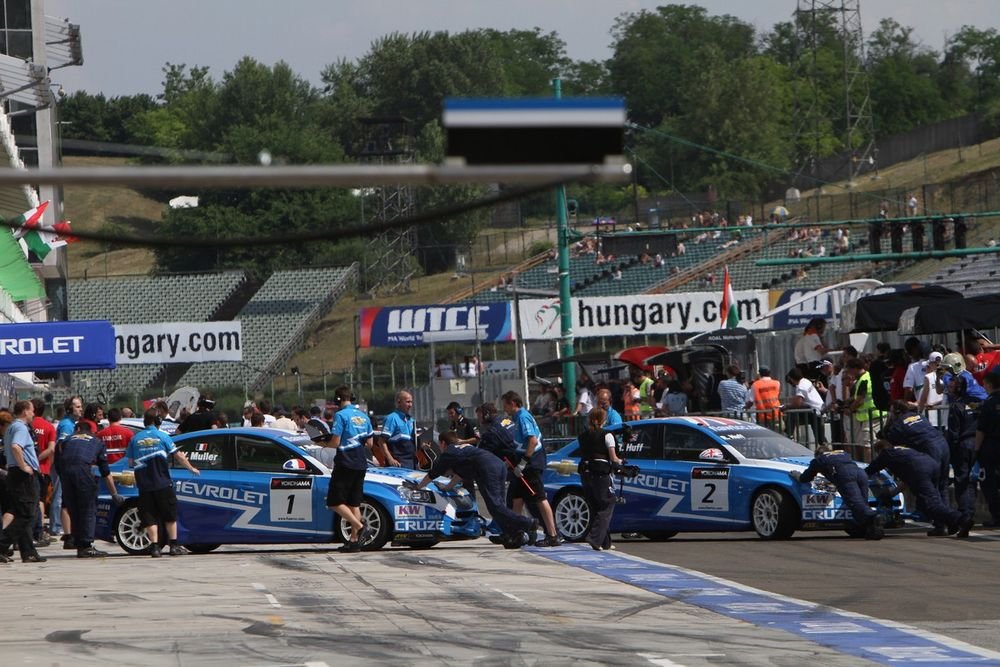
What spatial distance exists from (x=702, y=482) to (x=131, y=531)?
661 centimetres

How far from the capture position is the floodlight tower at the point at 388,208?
238 feet

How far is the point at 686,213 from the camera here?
86375 mm

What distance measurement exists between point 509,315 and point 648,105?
261ft

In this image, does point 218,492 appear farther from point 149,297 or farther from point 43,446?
point 149,297

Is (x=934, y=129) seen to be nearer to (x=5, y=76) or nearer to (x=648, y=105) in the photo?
(x=648, y=105)

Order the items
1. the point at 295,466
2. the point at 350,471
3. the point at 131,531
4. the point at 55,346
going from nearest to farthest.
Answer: the point at 350,471 < the point at 295,466 < the point at 131,531 < the point at 55,346

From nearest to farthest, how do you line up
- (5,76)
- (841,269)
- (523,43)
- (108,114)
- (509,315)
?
(5,76)
(509,315)
(841,269)
(108,114)
(523,43)

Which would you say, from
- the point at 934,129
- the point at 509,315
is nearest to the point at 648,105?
the point at 934,129

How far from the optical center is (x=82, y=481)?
19.1 metres

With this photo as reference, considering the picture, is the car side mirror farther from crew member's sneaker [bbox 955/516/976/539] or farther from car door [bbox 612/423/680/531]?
crew member's sneaker [bbox 955/516/976/539]

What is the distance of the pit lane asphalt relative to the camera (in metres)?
10.5

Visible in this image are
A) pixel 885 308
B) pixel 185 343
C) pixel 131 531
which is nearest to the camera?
pixel 131 531

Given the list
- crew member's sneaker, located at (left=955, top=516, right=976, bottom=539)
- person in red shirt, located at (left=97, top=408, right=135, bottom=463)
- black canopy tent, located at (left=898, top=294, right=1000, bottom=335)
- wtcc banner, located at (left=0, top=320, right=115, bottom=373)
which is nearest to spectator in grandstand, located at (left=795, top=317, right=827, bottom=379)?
black canopy tent, located at (left=898, top=294, right=1000, bottom=335)

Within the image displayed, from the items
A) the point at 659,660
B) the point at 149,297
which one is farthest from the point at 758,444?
the point at 149,297
